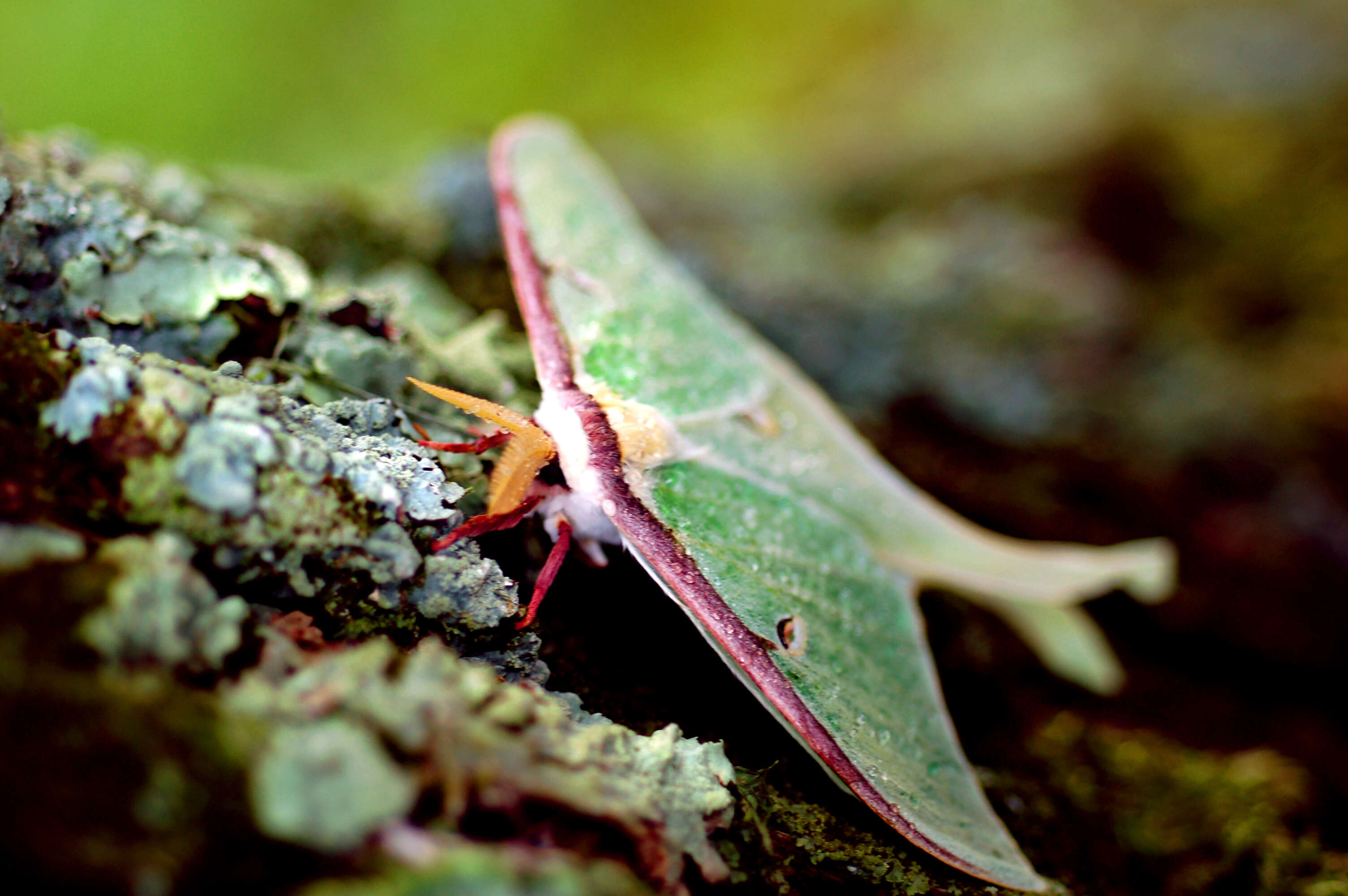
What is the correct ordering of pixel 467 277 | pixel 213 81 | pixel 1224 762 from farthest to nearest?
1. pixel 213 81
2. pixel 467 277
3. pixel 1224 762

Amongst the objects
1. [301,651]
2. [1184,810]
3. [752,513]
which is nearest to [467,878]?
[301,651]

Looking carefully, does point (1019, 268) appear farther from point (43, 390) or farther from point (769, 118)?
point (43, 390)

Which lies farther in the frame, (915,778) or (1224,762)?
(1224,762)

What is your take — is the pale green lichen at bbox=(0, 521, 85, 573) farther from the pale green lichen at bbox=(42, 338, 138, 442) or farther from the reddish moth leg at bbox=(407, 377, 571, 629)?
the reddish moth leg at bbox=(407, 377, 571, 629)

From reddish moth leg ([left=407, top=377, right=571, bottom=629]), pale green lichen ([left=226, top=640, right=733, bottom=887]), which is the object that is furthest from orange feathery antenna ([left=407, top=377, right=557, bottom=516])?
pale green lichen ([left=226, top=640, right=733, bottom=887])

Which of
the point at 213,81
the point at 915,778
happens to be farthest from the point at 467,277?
the point at 213,81

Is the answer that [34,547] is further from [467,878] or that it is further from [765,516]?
[765,516]

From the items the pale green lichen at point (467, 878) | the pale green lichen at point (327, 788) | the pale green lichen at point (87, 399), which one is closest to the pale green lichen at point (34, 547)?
the pale green lichen at point (87, 399)
